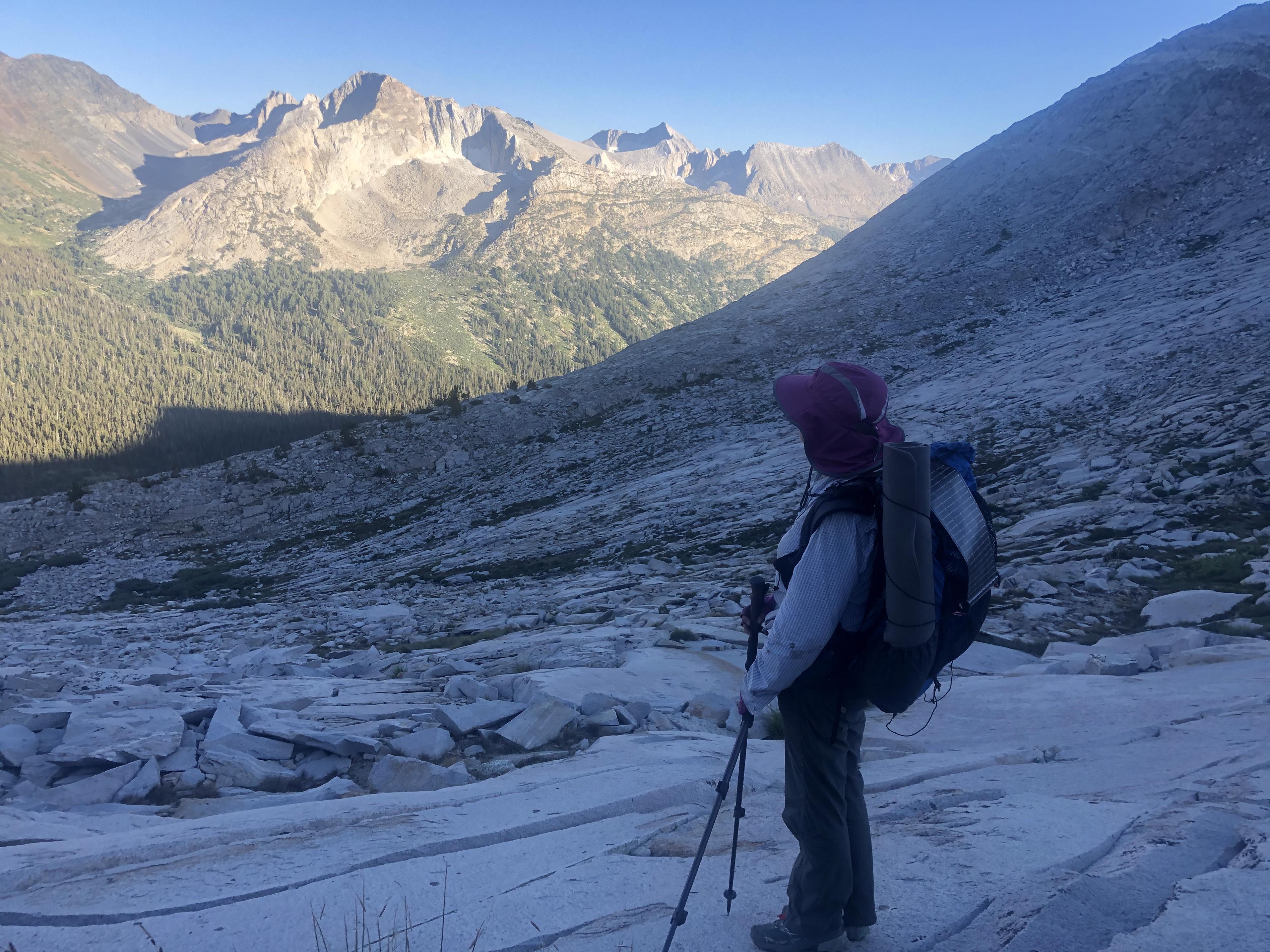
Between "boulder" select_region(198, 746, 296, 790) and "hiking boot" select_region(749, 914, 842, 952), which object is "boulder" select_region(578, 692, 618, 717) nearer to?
"boulder" select_region(198, 746, 296, 790)

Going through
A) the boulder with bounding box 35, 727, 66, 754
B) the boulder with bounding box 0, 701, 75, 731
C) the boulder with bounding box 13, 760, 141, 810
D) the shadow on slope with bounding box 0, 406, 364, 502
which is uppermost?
the shadow on slope with bounding box 0, 406, 364, 502

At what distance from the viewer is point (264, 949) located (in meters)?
3.62

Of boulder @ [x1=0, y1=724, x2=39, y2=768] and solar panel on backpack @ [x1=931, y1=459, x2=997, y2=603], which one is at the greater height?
solar panel on backpack @ [x1=931, y1=459, x2=997, y2=603]

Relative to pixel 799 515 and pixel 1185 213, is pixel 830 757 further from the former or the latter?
pixel 1185 213

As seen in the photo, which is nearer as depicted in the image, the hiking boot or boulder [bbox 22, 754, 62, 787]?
the hiking boot

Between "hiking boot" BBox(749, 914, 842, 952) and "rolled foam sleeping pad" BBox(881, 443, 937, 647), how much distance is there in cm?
160

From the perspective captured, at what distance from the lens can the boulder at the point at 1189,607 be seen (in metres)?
9.29

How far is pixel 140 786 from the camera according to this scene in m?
6.32

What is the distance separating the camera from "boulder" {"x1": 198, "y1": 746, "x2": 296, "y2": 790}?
6586 millimetres

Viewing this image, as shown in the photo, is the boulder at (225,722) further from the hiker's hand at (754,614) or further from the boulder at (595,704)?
the hiker's hand at (754,614)

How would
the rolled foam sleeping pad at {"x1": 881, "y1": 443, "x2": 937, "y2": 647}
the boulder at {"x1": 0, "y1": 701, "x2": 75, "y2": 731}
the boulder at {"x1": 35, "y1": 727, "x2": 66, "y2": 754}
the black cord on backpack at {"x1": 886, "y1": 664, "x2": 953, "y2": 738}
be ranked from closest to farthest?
the rolled foam sleeping pad at {"x1": 881, "y1": 443, "x2": 937, "y2": 647} < the black cord on backpack at {"x1": 886, "y1": 664, "x2": 953, "y2": 738} < the boulder at {"x1": 35, "y1": 727, "x2": 66, "y2": 754} < the boulder at {"x1": 0, "y1": 701, "x2": 75, "y2": 731}

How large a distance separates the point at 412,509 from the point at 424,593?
43.3 ft

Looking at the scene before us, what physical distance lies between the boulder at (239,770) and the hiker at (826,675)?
504cm

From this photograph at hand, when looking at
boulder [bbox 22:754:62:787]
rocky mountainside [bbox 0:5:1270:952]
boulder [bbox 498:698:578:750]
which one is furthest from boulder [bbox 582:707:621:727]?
boulder [bbox 22:754:62:787]
